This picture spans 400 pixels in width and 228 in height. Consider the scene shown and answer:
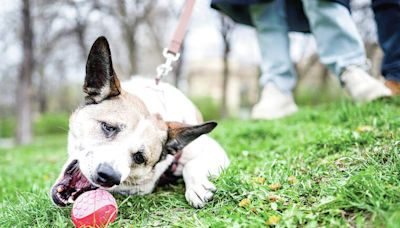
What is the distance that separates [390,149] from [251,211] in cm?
87

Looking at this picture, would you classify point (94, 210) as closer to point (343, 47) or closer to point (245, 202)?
point (245, 202)

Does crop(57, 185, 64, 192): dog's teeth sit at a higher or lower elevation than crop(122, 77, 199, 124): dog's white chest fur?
lower

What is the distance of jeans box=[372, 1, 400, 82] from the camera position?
12.8 feet

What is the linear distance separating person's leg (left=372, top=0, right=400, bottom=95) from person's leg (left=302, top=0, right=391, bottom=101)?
0.19m

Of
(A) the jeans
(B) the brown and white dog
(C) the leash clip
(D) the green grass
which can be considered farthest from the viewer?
(A) the jeans

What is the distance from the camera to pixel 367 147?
2459 mm

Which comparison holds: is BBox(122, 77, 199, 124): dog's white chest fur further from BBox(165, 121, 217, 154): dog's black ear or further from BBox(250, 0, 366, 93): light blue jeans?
BBox(250, 0, 366, 93): light blue jeans

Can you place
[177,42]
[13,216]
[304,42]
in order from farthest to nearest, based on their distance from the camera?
1. [304,42]
2. [177,42]
3. [13,216]

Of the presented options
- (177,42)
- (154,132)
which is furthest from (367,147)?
(177,42)

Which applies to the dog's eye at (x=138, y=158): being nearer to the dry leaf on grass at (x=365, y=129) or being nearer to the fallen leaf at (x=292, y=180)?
the fallen leaf at (x=292, y=180)

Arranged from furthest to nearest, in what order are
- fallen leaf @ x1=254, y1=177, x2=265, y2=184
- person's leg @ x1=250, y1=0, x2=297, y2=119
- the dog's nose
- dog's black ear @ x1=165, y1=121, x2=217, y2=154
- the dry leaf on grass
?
person's leg @ x1=250, y1=0, x2=297, y2=119 < the dry leaf on grass < dog's black ear @ x1=165, y1=121, x2=217, y2=154 < fallen leaf @ x1=254, y1=177, x2=265, y2=184 < the dog's nose

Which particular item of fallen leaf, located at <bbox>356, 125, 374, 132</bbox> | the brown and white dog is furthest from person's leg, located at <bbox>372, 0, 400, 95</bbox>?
the brown and white dog

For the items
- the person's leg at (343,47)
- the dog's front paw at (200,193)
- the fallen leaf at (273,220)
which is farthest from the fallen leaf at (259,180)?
the person's leg at (343,47)

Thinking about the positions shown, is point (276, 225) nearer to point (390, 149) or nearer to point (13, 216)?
point (390, 149)
